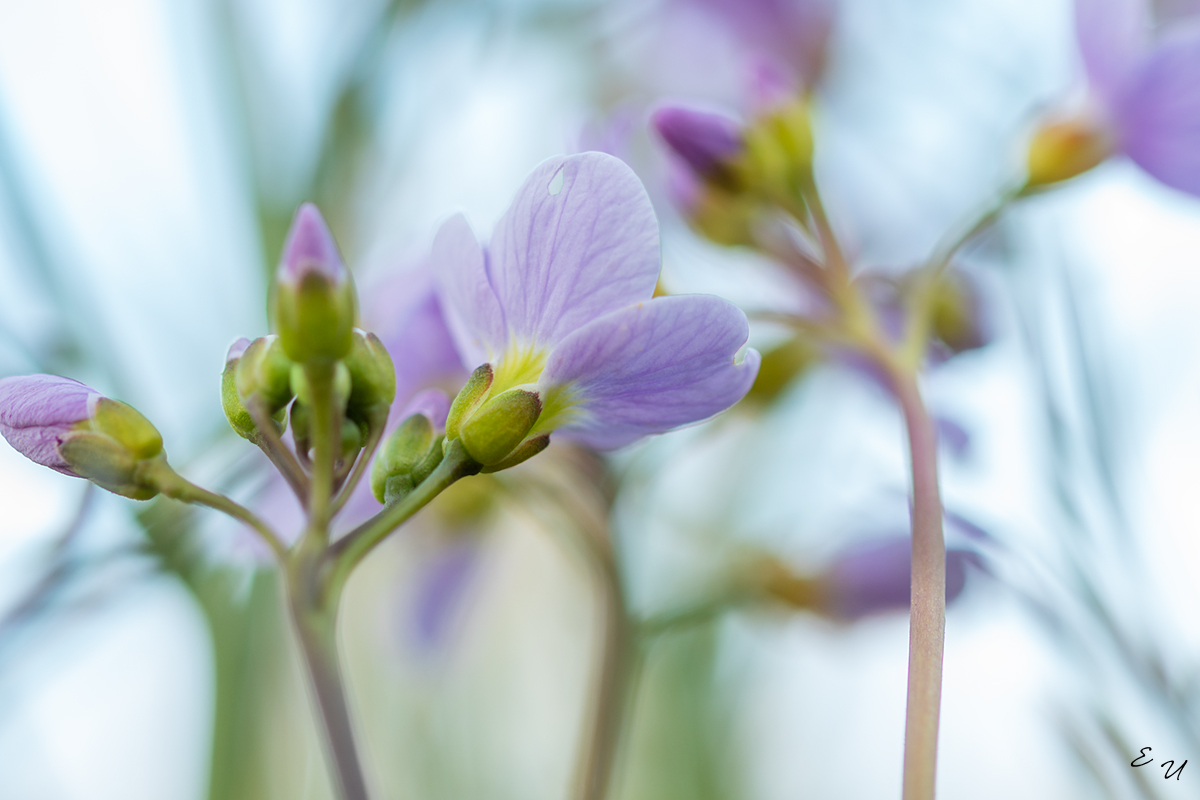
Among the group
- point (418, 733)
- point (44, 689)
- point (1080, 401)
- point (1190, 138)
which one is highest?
point (1190, 138)

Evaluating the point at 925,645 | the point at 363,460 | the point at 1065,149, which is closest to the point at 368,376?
the point at 363,460

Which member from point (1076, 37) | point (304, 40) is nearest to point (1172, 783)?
point (1076, 37)

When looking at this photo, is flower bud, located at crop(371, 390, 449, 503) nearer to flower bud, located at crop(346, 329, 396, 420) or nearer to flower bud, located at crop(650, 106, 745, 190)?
flower bud, located at crop(346, 329, 396, 420)

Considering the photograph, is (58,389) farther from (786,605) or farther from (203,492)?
(786,605)

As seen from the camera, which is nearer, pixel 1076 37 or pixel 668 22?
pixel 1076 37

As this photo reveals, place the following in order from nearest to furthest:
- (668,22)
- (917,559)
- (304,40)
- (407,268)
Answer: (917,559), (407,268), (304,40), (668,22)
